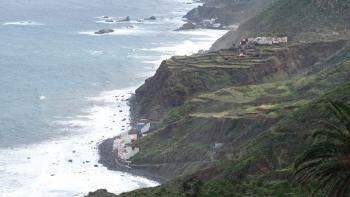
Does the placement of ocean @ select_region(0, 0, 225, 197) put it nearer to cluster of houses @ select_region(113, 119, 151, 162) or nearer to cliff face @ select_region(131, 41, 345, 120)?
cluster of houses @ select_region(113, 119, 151, 162)

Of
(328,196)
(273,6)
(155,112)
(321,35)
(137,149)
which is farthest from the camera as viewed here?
(273,6)

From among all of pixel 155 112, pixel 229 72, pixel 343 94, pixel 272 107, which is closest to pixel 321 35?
pixel 229 72

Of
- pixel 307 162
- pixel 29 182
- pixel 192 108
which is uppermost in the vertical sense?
pixel 307 162

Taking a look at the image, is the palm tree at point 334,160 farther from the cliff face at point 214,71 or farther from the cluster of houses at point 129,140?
the cliff face at point 214,71

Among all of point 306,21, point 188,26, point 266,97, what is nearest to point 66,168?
point 266,97

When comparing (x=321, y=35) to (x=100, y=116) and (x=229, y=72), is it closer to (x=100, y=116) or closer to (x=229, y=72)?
(x=229, y=72)
